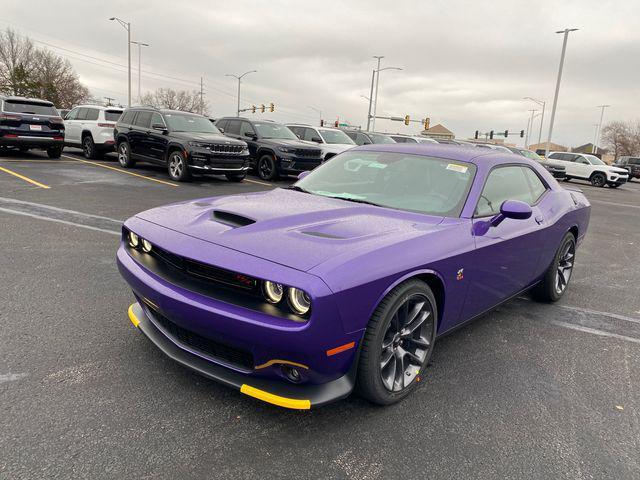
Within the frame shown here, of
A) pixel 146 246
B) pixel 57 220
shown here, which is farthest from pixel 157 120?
pixel 146 246

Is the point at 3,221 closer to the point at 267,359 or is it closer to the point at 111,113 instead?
the point at 267,359

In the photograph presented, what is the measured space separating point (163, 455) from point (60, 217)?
599 centimetres

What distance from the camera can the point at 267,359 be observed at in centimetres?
234

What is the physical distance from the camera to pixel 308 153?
47.2ft

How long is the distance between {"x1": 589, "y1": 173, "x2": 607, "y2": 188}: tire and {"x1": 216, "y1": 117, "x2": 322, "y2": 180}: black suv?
1831 centimetres

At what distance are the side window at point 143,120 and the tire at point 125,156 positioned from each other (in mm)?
825

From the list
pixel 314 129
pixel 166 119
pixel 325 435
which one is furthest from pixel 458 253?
pixel 314 129

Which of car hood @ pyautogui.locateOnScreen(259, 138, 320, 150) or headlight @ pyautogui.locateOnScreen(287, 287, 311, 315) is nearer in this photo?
headlight @ pyautogui.locateOnScreen(287, 287, 311, 315)

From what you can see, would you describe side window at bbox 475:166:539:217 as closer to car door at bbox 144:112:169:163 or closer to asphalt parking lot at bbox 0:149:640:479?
asphalt parking lot at bbox 0:149:640:479

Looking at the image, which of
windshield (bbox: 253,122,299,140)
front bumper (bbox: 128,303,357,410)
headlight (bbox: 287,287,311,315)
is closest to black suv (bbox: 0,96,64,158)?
windshield (bbox: 253,122,299,140)

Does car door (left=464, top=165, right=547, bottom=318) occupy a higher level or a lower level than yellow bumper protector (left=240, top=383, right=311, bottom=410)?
higher

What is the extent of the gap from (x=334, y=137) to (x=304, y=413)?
50.5ft

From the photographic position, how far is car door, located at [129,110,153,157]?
1328 centimetres

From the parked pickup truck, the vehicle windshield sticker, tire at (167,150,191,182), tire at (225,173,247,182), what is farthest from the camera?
the parked pickup truck
